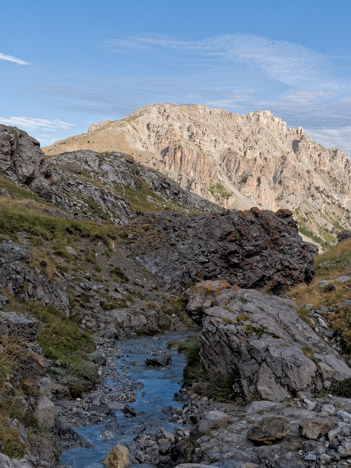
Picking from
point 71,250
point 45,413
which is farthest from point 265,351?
point 71,250

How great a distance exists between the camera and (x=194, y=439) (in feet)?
39.9

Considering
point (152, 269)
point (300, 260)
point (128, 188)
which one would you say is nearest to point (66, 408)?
point (152, 269)

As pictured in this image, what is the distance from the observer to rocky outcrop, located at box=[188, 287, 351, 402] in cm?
1509

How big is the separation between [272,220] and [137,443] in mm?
43329

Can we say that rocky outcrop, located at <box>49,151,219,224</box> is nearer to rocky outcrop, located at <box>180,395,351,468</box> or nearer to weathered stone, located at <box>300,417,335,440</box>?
rocky outcrop, located at <box>180,395,351,468</box>

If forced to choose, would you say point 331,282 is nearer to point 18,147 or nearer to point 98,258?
point 98,258

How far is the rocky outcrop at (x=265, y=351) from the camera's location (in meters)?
15.1

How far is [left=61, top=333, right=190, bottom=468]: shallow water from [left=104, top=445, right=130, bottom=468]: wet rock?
278 mm

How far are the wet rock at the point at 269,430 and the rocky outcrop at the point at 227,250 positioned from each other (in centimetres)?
3307

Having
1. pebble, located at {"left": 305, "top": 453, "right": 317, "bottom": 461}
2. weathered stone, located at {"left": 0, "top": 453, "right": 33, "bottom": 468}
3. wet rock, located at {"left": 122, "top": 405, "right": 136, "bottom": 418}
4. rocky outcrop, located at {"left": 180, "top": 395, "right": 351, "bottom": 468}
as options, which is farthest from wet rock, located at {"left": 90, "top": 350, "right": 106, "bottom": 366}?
pebble, located at {"left": 305, "top": 453, "right": 317, "bottom": 461}

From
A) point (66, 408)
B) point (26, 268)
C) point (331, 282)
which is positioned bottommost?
point (66, 408)

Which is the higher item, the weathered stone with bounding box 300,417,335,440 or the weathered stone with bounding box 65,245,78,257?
the weathered stone with bounding box 65,245,78,257

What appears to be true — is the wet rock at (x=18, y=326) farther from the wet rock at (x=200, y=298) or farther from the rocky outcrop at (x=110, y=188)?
the rocky outcrop at (x=110, y=188)

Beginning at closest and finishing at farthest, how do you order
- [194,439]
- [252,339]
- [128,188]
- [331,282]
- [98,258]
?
1. [194,439]
2. [252,339]
3. [331,282]
4. [98,258]
5. [128,188]
